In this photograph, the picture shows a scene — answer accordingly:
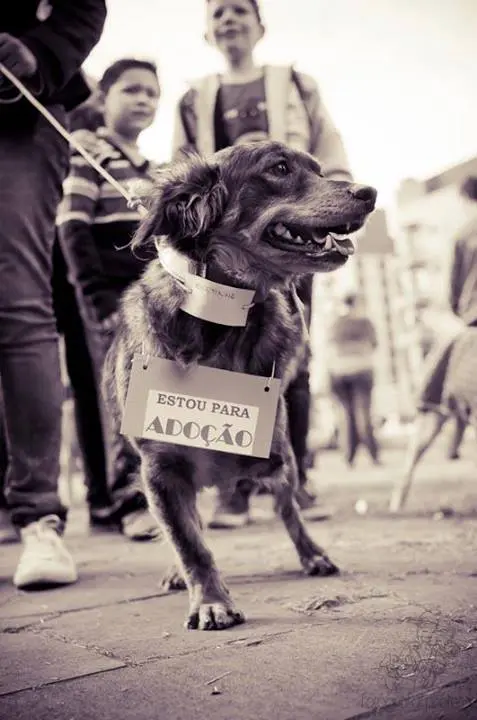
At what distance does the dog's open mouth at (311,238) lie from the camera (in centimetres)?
215

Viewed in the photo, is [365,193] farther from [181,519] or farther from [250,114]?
[250,114]

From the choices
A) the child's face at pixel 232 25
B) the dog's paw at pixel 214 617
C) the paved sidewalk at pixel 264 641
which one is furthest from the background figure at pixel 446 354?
Answer: the dog's paw at pixel 214 617

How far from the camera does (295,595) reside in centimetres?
211

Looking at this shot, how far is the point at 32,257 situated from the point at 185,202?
0.72 m

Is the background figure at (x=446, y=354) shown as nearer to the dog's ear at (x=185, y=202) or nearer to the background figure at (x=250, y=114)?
the background figure at (x=250, y=114)

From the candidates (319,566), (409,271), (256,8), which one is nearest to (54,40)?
(256,8)

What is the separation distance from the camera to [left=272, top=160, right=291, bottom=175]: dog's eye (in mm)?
2270

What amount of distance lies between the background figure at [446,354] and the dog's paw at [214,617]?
2.32m

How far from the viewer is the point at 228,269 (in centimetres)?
215

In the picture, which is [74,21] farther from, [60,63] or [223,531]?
[223,531]

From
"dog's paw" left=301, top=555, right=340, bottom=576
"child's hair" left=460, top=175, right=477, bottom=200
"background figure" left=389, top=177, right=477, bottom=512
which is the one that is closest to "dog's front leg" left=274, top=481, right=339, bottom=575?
"dog's paw" left=301, top=555, right=340, bottom=576

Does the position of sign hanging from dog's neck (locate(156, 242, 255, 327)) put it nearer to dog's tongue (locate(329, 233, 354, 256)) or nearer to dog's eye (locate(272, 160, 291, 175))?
dog's tongue (locate(329, 233, 354, 256))

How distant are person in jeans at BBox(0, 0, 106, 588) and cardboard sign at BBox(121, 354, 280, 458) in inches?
27.3

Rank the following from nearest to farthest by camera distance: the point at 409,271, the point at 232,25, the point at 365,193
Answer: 1. the point at 365,193
2. the point at 232,25
3. the point at 409,271
